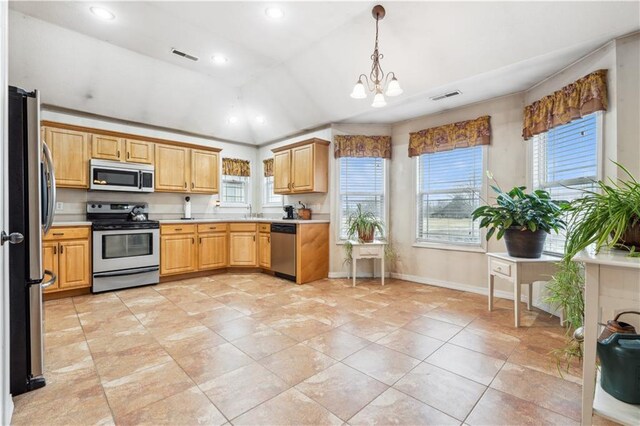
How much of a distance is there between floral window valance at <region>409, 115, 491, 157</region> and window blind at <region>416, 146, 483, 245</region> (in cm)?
13

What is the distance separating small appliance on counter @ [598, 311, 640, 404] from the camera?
50.4 inches

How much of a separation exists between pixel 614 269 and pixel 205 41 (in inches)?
164

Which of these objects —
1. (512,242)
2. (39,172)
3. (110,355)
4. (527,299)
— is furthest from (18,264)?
(527,299)

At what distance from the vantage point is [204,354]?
225 centimetres

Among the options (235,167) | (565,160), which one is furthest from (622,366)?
(235,167)

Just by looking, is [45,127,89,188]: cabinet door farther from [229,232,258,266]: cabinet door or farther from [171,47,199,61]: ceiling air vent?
[229,232,258,266]: cabinet door

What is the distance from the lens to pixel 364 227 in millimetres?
4430

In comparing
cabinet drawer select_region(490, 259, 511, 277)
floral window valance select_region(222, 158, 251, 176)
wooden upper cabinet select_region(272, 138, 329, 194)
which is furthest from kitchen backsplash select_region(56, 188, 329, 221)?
cabinet drawer select_region(490, 259, 511, 277)

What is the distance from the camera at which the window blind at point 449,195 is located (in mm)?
4016

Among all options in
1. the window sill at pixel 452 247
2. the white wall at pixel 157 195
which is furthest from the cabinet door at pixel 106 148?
the window sill at pixel 452 247

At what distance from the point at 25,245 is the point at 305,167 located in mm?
3527

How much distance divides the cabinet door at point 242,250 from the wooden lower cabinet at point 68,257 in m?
1.96

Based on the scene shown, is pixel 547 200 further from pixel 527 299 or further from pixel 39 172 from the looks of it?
pixel 39 172

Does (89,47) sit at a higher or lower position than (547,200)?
higher
